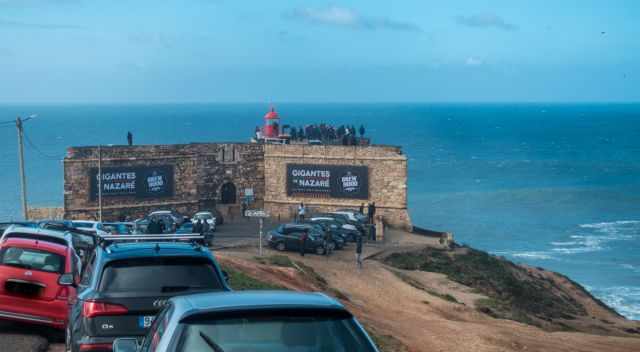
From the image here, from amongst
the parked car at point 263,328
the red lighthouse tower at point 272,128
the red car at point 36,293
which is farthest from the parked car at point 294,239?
the parked car at point 263,328

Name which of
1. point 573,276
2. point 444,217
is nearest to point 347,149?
point 573,276

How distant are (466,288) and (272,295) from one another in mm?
35032

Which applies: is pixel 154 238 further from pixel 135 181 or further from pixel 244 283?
pixel 135 181

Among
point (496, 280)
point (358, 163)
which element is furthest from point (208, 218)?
point (496, 280)

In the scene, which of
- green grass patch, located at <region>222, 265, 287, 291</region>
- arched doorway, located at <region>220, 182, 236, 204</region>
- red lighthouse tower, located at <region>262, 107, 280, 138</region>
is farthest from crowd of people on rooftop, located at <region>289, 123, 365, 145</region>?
green grass patch, located at <region>222, 265, 287, 291</region>

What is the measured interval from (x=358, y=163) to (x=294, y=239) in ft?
38.8

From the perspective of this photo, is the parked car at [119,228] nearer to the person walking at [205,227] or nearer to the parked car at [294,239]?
the person walking at [205,227]

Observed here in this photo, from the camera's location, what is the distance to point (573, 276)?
61469 mm

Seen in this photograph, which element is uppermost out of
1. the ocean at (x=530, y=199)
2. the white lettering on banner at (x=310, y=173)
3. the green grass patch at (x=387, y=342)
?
the white lettering on banner at (x=310, y=173)

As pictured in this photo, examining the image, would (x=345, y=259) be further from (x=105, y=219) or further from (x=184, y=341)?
(x=184, y=341)

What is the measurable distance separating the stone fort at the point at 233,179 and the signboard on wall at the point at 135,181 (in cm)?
5

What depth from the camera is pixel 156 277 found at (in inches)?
418

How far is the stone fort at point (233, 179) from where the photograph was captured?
50.7m

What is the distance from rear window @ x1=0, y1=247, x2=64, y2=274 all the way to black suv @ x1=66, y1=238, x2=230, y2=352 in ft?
14.3
